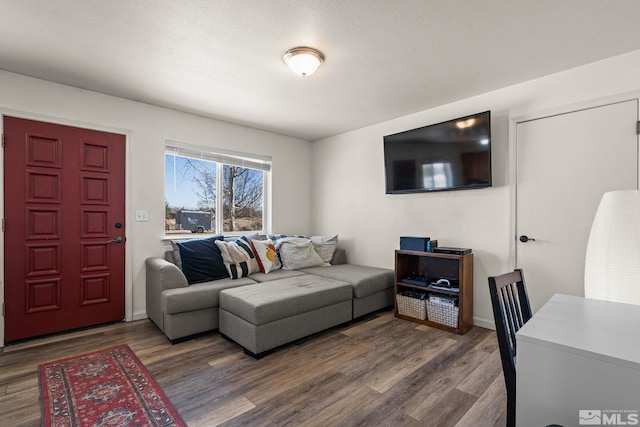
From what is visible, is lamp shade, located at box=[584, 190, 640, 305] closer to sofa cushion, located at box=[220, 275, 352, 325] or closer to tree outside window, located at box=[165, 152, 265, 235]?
sofa cushion, located at box=[220, 275, 352, 325]

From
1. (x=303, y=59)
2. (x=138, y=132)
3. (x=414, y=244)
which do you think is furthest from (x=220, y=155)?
(x=414, y=244)

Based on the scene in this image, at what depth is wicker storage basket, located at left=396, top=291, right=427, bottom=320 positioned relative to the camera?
3.15 metres

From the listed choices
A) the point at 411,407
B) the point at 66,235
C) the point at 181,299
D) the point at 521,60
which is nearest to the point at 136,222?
the point at 66,235

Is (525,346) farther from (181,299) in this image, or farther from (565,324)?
(181,299)

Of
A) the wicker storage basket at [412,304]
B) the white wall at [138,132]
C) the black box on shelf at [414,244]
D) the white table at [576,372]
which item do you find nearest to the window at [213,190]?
the white wall at [138,132]

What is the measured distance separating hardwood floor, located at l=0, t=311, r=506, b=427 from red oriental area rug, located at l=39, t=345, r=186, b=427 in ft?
0.23

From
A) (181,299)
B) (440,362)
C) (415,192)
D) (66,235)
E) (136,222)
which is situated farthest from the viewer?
(415,192)

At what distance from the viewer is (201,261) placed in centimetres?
320

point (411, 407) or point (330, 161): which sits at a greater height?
point (330, 161)

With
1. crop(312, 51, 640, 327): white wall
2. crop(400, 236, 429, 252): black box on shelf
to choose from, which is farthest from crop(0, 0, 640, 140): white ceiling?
crop(400, 236, 429, 252): black box on shelf

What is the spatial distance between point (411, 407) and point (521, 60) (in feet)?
8.65

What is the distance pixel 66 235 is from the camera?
287 centimetres

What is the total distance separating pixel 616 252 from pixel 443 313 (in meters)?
1.72

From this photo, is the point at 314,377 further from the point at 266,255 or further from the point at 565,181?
the point at 565,181
